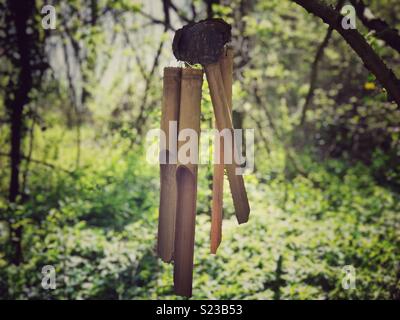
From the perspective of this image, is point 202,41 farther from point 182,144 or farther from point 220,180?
point 220,180

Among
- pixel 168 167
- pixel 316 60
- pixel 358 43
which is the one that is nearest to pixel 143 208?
pixel 316 60

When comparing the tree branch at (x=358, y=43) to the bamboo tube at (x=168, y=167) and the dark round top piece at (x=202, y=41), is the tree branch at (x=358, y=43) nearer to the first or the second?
the dark round top piece at (x=202, y=41)

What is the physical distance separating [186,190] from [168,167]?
147mm

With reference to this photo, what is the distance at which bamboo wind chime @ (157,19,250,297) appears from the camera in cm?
153

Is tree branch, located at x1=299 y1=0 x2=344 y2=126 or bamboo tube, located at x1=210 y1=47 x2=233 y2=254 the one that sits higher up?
tree branch, located at x1=299 y1=0 x2=344 y2=126

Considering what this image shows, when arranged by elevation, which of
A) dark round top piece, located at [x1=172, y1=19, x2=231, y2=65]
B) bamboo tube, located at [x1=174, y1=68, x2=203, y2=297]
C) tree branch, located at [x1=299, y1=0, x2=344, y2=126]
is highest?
tree branch, located at [x1=299, y1=0, x2=344, y2=126]

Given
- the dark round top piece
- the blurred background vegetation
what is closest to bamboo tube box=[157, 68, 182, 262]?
the dark round top piece

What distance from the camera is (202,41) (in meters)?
1.51

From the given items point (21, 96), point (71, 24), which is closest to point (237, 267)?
point (21, 96)

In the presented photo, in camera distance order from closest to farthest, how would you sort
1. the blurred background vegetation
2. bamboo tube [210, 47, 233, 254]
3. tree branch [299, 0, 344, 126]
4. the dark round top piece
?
the dark round top piece
bamboo tube [210, 47, 233, 254]
tree branch [299, 0, 344, 126]
the blurred background vegetation

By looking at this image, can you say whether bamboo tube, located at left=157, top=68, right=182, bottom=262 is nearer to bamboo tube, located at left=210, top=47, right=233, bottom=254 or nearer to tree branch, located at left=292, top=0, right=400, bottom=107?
bamboo tube, located at left=210, top=47, right=233, bottom=254

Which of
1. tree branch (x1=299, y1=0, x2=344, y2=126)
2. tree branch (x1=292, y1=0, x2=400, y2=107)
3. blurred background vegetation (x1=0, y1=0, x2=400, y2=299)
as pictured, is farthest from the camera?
blurred background vegetation (x1=0, y1=0, x2=400, y2=299)

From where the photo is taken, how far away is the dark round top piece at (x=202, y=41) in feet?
4.91

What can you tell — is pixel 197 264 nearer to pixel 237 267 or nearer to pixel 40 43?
pixel 237 267
